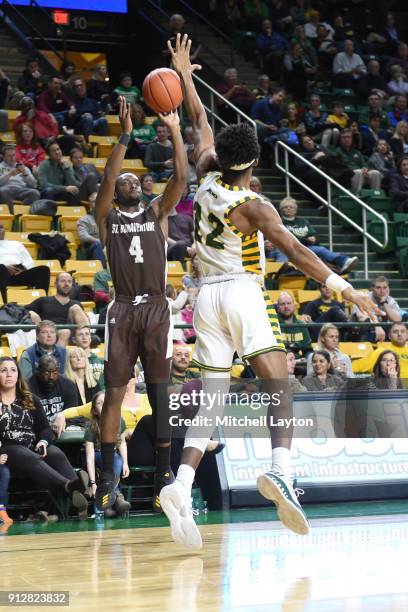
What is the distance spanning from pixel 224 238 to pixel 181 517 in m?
1.58

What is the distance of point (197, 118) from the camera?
275 inches

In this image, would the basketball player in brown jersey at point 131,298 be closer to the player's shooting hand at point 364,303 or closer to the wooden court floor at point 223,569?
the wooden court floor at point 223,569

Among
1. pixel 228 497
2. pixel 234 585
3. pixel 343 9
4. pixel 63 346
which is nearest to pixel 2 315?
pixel 63 346

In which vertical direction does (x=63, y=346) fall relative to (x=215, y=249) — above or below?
below

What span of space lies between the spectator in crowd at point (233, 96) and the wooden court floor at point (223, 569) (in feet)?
39.1

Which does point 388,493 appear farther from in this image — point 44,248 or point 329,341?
point 44,248

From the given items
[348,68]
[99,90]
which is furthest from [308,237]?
[348,68]

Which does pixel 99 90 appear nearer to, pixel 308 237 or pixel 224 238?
pixel 308 237

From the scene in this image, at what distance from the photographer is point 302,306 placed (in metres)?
14.4

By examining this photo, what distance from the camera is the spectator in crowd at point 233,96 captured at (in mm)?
18578

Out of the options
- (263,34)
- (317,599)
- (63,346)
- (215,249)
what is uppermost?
(263,34)

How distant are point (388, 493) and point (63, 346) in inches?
133

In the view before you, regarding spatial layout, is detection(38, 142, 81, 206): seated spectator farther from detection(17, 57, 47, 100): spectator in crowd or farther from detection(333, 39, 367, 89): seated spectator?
detection(333, 39, 367, 89): seated spectator

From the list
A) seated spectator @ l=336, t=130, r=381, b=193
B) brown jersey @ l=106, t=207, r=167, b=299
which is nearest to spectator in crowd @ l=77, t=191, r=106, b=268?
seated spectator @ l=336, t=130, r=381, b=193
